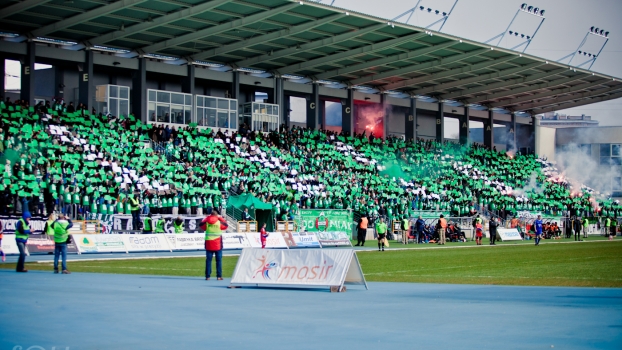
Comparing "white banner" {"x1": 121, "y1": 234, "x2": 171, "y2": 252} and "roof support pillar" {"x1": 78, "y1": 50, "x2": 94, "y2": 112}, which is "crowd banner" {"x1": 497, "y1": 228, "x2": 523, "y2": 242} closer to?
"white banner" {"x1": 121, "y1": 234, "x2": 171, "y2": 252}

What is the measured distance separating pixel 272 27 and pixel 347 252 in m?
34.4

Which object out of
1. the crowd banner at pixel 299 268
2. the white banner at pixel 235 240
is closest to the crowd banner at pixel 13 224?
the white banner at pixel 235 240

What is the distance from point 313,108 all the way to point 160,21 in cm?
2263

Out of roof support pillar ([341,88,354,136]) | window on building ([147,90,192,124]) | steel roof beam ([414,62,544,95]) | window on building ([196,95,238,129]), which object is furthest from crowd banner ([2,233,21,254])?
steel roof beam ([414,62,544,95])

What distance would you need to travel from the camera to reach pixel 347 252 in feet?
55.4

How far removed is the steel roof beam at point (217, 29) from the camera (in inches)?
1765

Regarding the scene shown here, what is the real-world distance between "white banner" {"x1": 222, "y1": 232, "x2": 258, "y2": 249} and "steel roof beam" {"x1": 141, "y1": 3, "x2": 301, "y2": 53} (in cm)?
1362

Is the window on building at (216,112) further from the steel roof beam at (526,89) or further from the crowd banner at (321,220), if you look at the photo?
the steel roof beam at (526,89)

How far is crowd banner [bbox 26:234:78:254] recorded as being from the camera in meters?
32.0

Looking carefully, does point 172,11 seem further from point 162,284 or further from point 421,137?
point 421,137

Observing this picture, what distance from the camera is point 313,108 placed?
2589 inches

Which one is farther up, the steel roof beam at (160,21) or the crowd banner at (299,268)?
the steel roof beam at (160,21)

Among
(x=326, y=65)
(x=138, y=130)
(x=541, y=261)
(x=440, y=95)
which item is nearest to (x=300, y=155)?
(x=326, y=65)

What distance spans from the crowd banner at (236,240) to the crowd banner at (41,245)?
28.1 ft
